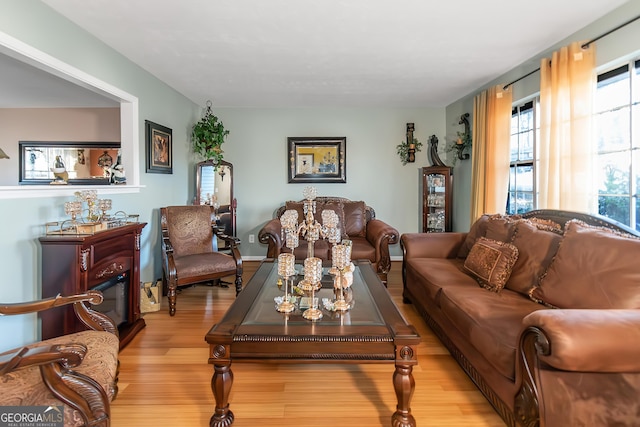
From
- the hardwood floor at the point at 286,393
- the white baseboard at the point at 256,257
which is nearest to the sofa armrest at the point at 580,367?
the hardwood floor at the point at 286,393

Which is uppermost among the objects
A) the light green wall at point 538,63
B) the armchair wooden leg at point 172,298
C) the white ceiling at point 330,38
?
the white ceiling at point 330,38

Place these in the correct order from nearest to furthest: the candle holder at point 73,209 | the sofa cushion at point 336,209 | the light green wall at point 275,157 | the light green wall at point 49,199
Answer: the light green wall at point 49,199 < the candle holder at point 73,209 < the light green wall at point 275,157 < the sofa cushion at point 336,209

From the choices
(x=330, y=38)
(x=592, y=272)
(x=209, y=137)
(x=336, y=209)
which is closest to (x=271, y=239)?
(x=336, y=209)

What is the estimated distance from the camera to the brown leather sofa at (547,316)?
126cm

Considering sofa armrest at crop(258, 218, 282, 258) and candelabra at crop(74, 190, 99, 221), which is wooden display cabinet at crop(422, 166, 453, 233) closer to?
sofa armrest at crop(258, 218, 282, 258)

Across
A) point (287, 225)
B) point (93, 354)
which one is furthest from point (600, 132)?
point (93, 354)

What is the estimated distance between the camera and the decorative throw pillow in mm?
2264

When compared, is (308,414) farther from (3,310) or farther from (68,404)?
(3,310)

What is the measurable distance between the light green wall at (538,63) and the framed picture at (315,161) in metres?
1.67

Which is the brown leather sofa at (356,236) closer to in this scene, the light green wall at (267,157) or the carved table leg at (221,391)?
the light green wall at (267,157)

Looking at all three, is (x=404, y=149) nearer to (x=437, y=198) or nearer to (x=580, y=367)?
(x=437, y=198)

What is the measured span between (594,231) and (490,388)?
3.58ft

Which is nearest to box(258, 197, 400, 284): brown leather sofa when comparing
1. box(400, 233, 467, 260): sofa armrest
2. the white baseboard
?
box(400, 233, 467, 260): sofa armrest

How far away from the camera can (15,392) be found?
1.23 metres
